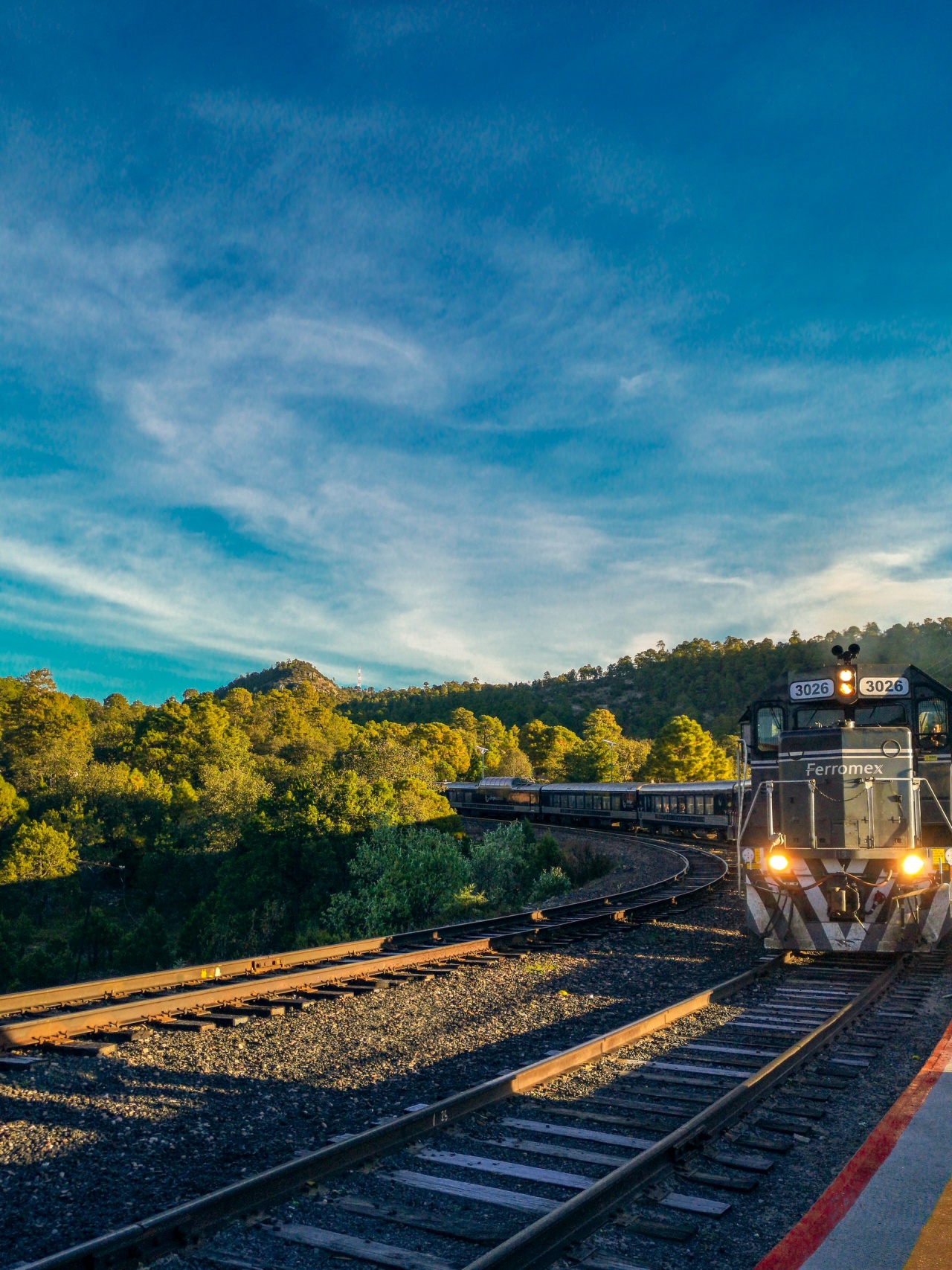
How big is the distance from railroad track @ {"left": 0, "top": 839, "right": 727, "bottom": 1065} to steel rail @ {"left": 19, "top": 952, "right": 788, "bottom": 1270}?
3.22 meters

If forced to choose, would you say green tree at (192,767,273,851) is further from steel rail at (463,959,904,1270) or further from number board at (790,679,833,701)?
steel rail at (463,959,904,1270)

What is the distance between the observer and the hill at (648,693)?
130375 mm

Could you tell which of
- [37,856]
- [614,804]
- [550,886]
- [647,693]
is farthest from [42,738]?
[647,693]

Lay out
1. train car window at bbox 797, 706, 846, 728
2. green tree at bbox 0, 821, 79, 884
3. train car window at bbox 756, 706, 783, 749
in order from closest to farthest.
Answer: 1. train car window at bbox 797, 706, 846, 728
2. train car window at bbox 756, 706, 783, 749
3. green tree at bbox 0, 821, 79, 884

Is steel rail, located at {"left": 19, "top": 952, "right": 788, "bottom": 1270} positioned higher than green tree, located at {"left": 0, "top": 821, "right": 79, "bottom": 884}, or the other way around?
steel rail, located at {"left": 19, "top": 952, "right": 788, "bottom": 1270}

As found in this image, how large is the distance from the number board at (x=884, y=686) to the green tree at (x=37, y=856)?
4633 cm

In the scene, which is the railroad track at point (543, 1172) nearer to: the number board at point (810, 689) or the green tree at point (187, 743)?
the number board at point (810, 689)

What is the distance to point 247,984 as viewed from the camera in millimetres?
9008

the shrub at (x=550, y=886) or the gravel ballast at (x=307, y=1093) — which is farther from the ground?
the gravel ballast at (x=307, y=1093)

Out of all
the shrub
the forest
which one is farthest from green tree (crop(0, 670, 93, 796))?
the shrub

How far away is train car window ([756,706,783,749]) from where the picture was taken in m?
12.2

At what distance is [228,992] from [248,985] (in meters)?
0.24

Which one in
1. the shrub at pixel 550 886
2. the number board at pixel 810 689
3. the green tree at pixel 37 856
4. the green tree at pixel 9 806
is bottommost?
the green tree at pixel 37 856

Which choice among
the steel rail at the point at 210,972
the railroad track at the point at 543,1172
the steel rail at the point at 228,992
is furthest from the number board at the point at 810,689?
the steel rail at the point at 210,972
